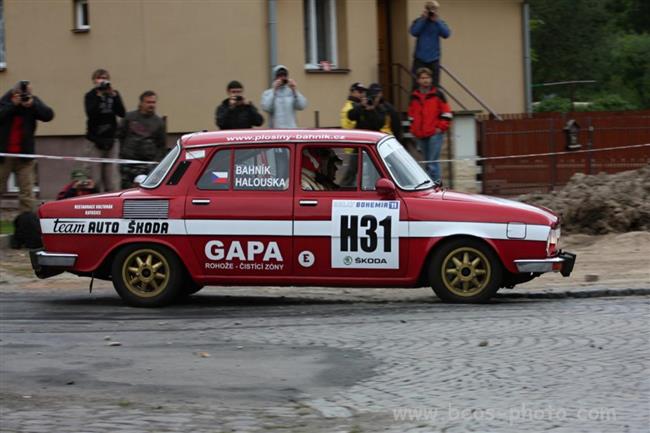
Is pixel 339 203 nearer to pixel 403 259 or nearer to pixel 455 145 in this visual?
pixel 403 259

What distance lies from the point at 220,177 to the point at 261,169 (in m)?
0.41

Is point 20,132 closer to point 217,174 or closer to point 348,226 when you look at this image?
point 217,174

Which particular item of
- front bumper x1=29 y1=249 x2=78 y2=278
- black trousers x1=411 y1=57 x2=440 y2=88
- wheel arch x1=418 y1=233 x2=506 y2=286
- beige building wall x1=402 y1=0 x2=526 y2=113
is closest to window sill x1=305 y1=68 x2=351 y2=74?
beige building wall x1=402 y1=0 x2=526 y2=113

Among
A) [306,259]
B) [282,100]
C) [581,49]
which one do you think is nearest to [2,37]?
Result: [282,100]

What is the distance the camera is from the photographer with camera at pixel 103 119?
17188mm

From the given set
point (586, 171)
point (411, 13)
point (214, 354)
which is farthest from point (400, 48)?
point (214, 354)

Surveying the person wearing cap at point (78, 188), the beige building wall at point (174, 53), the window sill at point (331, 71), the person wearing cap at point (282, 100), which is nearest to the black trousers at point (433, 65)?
the window sill at point (331, 71)

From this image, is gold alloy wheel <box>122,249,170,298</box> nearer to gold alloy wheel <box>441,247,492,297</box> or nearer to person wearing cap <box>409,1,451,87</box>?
gold alloy wheel <box>441,247,492,297</box>

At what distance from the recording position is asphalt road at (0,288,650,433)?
24.6ft

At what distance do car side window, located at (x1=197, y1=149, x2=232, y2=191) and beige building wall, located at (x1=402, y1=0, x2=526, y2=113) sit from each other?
548 inches

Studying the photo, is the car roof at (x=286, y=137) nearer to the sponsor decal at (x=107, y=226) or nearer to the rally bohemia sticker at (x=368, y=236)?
the rally bohemia sticker at (x=368, y=236)

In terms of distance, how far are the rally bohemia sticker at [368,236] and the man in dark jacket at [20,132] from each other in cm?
604

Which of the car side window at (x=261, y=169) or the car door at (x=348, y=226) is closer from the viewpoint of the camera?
the car door at (x=348, y=226)

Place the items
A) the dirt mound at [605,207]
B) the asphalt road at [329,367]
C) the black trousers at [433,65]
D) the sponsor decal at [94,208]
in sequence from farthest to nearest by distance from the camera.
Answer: the black trousers at [433,65] < the dirt mound at [605,207] < the sponsor decal at [94,208] < the asphalt road at [329,367]
